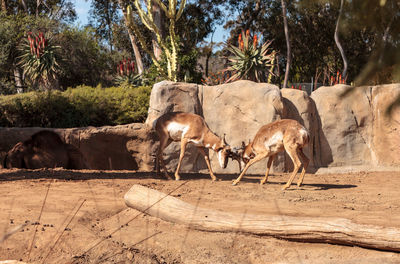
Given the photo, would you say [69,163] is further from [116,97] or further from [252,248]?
[252,248]

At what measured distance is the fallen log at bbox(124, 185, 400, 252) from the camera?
4.58 meters

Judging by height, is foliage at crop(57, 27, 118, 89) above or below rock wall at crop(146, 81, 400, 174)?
above

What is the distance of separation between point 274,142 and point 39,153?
536 centimetres

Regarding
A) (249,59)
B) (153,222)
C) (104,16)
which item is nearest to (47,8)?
(104,16)

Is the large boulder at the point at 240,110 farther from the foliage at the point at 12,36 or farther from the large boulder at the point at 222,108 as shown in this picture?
the foliage at the point at 12,36

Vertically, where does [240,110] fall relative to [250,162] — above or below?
above

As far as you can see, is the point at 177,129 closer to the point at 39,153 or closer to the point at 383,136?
the point at 39,153

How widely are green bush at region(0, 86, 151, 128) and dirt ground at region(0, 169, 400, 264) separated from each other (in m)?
4.06

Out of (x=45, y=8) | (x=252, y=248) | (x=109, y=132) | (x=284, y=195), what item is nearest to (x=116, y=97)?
(x=109, y=132)

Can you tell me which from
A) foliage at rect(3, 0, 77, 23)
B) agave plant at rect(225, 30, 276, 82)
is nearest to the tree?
foliage at rect(3, 0, 77, 23)

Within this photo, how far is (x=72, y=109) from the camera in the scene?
517 inches

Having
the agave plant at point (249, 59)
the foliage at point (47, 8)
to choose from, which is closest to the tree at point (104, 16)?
the foliage at point (47, 8)

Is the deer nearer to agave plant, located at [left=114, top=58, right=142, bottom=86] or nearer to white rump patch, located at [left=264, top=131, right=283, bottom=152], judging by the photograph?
white rump patch, located at [left=264, top=131, right=283, bottom=152]

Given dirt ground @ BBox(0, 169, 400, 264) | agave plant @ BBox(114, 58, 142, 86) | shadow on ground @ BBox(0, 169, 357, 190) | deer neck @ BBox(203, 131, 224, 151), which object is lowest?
shadow on ground @ BBox(0, 169, 357, 190)
